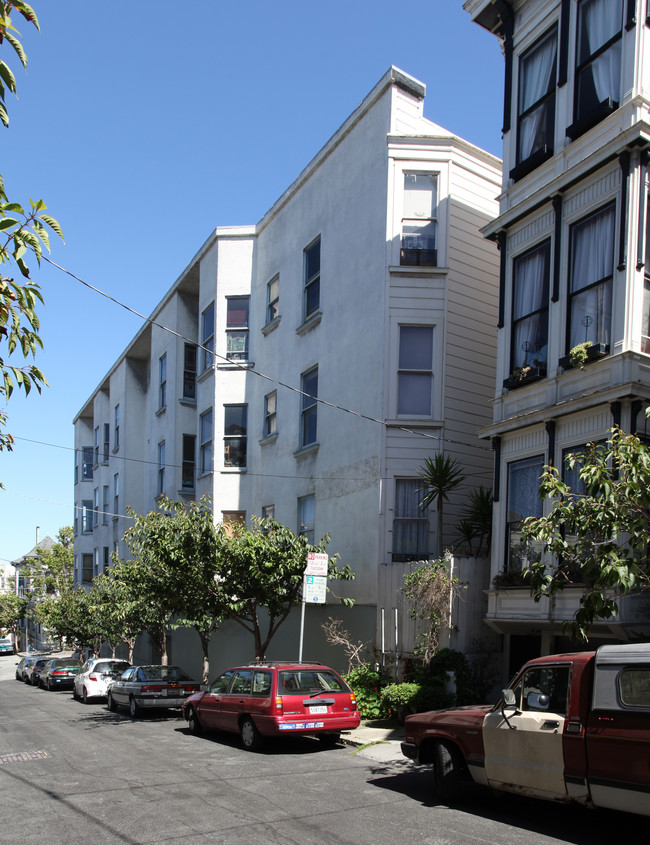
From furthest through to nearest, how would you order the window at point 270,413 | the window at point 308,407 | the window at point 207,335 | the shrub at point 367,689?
the window at point 207,335 → the window at point 270,413 → the window at point 308,407 → the shrub at point 367,689

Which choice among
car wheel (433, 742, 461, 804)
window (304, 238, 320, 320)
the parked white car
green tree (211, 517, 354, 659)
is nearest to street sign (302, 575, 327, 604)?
green tree (211, 517, 354, 659)

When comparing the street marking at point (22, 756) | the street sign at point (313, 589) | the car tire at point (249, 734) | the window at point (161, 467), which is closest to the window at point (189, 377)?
the window at point (161, 467)

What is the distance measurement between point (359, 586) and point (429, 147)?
402 inches

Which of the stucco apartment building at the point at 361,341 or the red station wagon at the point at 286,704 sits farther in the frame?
the stucco apartment building at the point at 361,341

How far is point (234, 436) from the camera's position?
1011 inches

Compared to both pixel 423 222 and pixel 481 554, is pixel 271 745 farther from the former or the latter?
pixel 423 222

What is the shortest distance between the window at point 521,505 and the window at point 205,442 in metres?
13.5

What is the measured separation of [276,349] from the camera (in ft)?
79.0

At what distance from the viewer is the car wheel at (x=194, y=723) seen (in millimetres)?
15570

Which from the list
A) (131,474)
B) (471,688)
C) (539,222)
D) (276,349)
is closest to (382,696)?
(471,688)

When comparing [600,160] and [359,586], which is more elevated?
[600,160]

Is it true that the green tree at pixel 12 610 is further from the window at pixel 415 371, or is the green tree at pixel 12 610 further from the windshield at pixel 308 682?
the windshield at pixel 308 682

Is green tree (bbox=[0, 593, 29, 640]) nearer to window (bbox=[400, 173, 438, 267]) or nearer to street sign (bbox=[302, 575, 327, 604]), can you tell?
window (bbox=[400, 173, 438, 267])

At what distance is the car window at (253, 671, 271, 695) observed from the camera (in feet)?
43.5
